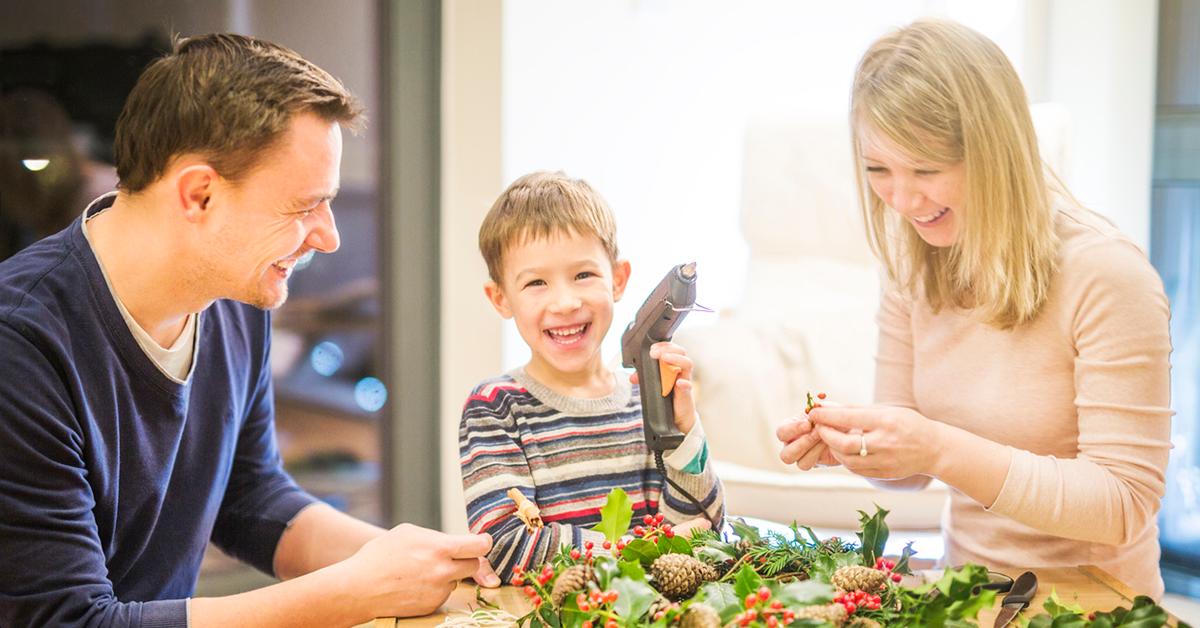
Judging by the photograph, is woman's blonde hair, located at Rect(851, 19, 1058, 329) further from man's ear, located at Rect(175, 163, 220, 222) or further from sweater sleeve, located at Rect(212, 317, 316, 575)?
sweater sleeve, located at Rect(212, 317, 316, 575)

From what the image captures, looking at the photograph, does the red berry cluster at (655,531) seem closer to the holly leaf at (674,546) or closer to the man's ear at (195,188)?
the holly leaf at (674,546)

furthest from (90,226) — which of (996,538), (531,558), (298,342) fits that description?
(298,342)

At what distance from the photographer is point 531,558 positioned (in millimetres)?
1300

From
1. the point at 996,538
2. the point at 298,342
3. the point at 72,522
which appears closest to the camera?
the point at 72,522

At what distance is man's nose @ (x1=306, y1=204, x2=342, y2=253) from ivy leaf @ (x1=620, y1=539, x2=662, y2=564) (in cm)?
59

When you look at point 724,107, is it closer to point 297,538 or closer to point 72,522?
point 297,538

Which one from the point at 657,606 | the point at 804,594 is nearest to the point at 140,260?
the point at 657,606

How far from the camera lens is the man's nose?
1470 millimetres

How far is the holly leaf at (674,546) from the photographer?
1.18 meters

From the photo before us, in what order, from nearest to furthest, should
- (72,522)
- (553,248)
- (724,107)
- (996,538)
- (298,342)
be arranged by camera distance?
(72,522), (553,248), (996,538), (298,342), (724,107)

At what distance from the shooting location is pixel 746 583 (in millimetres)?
1047

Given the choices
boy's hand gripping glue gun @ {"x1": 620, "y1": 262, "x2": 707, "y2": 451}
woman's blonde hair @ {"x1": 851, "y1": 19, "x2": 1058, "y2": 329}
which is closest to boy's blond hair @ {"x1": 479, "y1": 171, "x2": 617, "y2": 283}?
boy's hand gripping glue gun @ {"x1": 620, "y1": 262, "x2": 707, "y2": 451}

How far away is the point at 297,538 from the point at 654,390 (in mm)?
604

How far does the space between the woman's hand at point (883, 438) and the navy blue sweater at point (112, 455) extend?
805 mm
